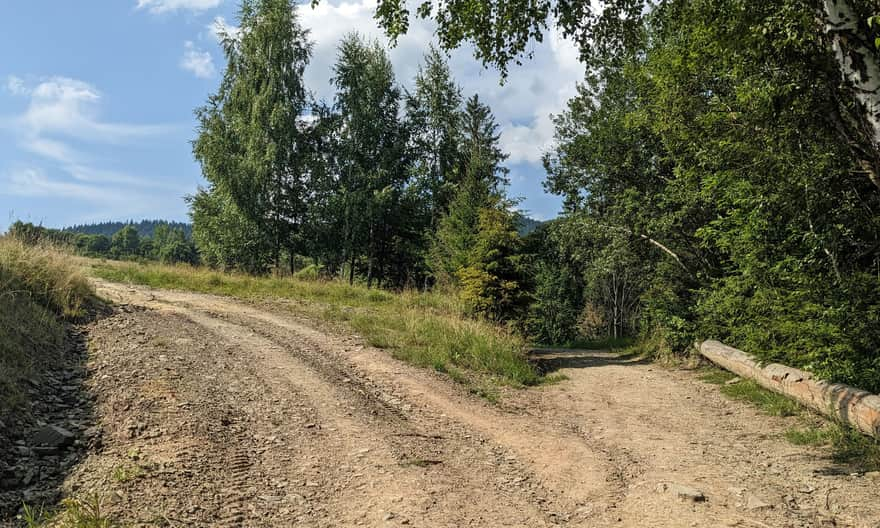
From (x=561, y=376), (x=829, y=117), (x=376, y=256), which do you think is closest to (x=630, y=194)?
(x=561, y=376)

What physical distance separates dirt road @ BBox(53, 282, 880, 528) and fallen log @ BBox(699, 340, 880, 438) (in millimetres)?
658

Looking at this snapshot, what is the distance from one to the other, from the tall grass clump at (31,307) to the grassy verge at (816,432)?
31.9 ft

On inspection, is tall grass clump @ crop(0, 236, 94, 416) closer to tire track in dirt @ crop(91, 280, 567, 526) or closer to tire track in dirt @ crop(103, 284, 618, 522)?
tire track in dirt @ crop(103, 284, 618, 522)

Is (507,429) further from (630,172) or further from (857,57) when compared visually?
(630,172)

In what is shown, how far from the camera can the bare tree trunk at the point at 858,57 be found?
4.91 metres

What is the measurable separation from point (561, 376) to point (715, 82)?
7.65 m

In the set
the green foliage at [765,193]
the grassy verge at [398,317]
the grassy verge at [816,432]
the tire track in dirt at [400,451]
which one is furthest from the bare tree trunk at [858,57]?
the grassy verge at [398,317]

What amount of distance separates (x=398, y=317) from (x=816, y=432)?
8873mm

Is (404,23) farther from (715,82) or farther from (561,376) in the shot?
(715,82)

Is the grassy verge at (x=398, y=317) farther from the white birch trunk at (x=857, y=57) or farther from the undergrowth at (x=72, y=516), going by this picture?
the white birch trunk at (x=857, y=57)

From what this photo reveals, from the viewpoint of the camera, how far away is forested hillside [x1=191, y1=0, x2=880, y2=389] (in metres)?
7.16

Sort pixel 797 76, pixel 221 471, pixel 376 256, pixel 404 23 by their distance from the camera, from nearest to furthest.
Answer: pixel 221 471 → pixel 404 23 → pixel 797 76 → pixel 376 256

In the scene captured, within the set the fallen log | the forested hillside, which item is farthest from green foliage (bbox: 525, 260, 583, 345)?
the fallen log

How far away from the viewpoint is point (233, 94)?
2983 cm
